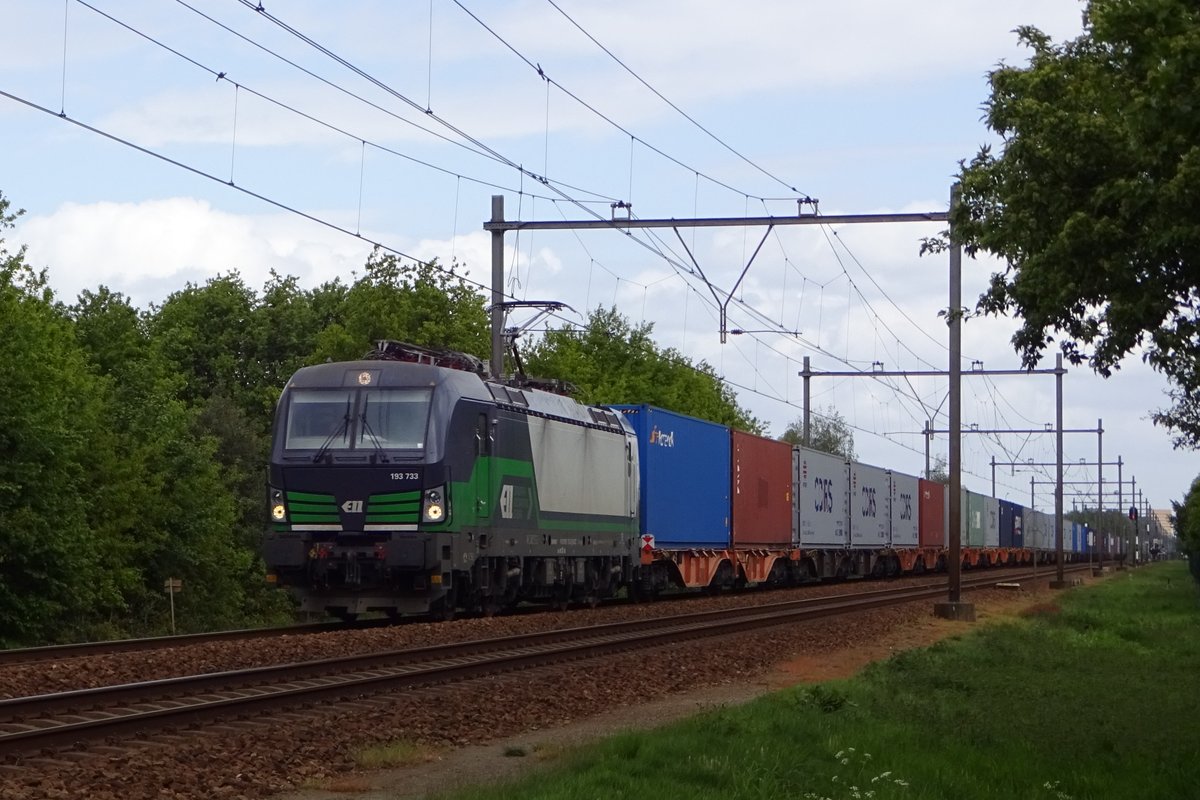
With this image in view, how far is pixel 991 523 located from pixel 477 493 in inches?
2018

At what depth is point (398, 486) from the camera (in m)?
21.7

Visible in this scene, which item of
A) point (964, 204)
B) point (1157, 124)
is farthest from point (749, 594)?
point (1157, 124)

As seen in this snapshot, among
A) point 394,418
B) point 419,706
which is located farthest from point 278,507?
point 419,706

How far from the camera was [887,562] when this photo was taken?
54.4 meters

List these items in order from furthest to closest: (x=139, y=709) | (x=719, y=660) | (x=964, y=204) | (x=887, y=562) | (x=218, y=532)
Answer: (x=887, y=562) < (x=218, y=532) < (x=719, y=660) < (x=964, y=204) < (x=139, y=709)

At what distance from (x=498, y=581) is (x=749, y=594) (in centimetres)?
1399

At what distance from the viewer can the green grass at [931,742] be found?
1004 cm

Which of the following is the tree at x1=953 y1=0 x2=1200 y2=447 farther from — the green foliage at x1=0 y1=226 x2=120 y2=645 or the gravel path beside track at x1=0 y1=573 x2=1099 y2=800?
the green foliage at x1=0 y1=226 x2=120 y2=645

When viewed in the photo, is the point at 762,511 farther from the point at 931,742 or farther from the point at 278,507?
the point at 931,742

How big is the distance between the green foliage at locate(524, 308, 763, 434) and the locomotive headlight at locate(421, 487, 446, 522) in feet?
137

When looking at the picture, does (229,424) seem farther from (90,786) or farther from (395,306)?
(90,786)

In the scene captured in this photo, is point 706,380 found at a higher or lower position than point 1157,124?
higher

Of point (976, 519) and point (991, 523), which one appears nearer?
point (976, 519)

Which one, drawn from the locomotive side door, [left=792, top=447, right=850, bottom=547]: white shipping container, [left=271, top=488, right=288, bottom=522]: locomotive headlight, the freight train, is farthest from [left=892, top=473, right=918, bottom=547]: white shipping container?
[left=271, top=488, right=288, bottom=522]: locomotive headlight
